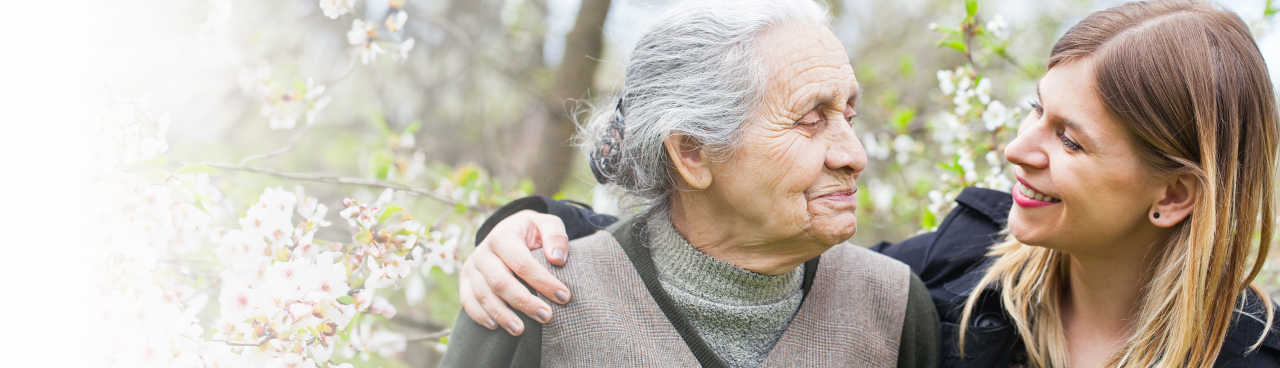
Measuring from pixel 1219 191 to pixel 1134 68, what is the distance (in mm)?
301

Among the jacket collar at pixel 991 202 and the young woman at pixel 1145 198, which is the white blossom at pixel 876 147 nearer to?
the jacket collar at pixel 991 202

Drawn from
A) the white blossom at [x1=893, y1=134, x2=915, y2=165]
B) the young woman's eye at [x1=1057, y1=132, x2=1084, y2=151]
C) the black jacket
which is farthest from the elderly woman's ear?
the white blossom at [x1=893, y1=134, x2=915, y2=165]

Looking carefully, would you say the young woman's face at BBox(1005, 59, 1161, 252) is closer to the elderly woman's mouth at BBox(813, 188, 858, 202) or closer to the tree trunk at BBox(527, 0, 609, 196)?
the elderly woman's mouth at BBox(813, 188, 858, 202)

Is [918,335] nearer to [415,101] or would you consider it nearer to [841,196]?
[841,196]

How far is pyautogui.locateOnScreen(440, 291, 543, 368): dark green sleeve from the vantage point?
1538 millimetres

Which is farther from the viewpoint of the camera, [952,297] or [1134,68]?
[952,297]

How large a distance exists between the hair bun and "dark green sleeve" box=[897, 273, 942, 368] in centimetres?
77

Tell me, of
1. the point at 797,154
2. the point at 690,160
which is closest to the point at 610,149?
the point at 690,160

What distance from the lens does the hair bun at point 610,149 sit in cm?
177

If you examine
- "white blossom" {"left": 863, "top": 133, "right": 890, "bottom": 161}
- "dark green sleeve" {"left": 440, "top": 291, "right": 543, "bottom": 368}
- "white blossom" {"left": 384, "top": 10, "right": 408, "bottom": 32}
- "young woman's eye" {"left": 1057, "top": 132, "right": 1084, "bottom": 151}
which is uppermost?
"young woman's eye" {"left": 1057, "top": 132, "right": 1084, "bottom": 151}

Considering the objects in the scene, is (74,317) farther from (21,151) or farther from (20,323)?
(21,151)

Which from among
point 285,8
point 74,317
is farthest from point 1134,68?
point 285,8

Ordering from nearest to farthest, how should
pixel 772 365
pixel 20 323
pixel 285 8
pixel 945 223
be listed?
pixel 20 323 < pixel 772 365 < pixel 945 223 < pixel 285 8

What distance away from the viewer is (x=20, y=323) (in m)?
1.14
